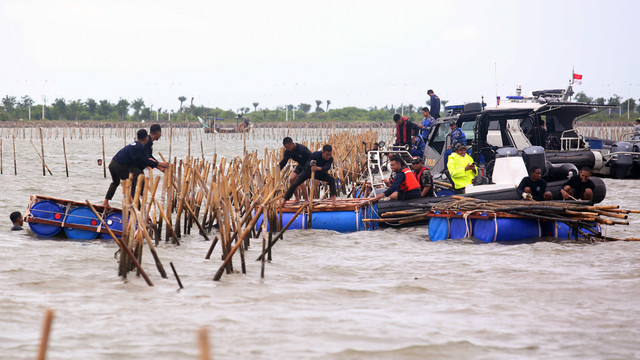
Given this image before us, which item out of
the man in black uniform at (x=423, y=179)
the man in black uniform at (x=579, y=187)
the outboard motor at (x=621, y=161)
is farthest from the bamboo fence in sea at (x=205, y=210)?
the outboard motor at (x=621, y=161)

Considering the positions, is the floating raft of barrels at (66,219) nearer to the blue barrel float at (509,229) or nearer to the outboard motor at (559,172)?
the blue barrel float at (509,229)

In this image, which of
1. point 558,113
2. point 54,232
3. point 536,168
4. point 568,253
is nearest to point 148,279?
point 54,232

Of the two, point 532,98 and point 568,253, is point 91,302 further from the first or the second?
point 532,98

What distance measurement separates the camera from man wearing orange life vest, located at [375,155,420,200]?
1015 cm

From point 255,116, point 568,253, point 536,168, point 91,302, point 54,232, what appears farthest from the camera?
point 255,116

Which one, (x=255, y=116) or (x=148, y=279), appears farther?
(x=255, y=116)

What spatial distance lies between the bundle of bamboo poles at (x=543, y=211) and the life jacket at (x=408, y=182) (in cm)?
52

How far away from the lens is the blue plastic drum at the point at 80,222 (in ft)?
30.1

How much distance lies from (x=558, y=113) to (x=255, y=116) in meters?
86.6

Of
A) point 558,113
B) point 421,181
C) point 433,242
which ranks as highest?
point 558,113

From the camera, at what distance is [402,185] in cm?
1023

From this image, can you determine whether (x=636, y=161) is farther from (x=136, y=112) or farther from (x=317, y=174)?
(x=136, y=112)

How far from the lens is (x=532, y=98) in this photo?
15.5 m

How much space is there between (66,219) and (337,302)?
5.04 metres
